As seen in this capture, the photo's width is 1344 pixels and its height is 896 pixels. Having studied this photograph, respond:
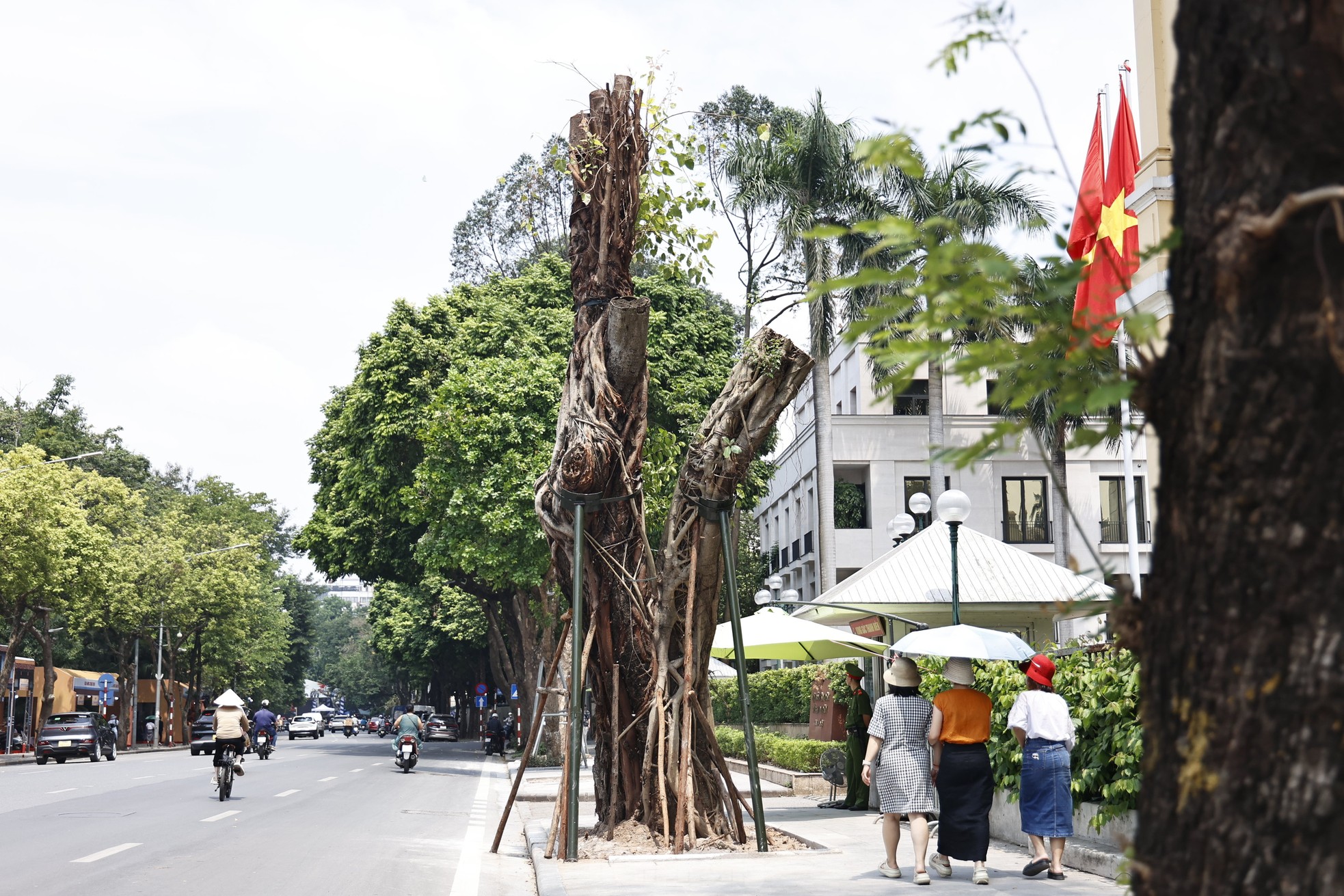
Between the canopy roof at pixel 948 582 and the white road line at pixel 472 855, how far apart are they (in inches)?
188

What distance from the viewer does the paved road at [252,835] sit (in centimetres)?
1106

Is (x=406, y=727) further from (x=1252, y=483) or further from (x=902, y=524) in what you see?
(x=1252, y=483)

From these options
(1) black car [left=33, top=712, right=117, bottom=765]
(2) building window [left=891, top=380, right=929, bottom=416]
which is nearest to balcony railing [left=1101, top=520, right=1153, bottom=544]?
(2) building window [left=891, top=380, right=929, bottom=416]

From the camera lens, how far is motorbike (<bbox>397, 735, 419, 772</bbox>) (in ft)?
104

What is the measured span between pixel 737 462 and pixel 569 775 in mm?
3134

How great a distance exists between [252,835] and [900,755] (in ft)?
26.9

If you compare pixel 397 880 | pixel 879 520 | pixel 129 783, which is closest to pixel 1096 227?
pixel 397 880

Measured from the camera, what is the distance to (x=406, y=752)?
3167 cm

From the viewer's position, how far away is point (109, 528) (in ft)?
196

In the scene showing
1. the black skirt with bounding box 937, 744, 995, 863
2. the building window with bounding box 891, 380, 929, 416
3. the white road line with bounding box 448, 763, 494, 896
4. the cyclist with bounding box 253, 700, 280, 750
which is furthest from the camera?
the building window with bounding box 891, 380, 929, 416

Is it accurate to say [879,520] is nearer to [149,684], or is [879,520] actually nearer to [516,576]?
[516,576]

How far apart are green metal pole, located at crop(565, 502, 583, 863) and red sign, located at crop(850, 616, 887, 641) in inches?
232

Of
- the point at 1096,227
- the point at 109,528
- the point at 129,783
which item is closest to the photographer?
the point at 1096,227

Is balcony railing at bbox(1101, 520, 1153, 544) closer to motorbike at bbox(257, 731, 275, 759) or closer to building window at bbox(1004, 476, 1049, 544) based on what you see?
building window at bbox(1004, 476, 1049, 544)
